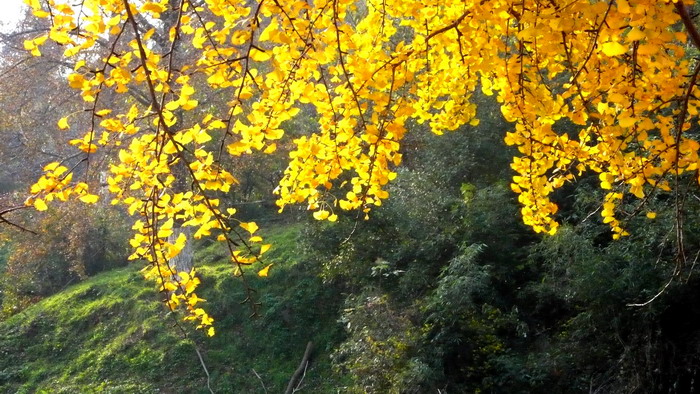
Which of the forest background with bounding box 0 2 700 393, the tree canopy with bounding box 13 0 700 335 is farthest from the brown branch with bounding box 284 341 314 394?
the tree canopy with bounding box 13 0 700 335

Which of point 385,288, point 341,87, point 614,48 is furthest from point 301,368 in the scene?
point 614,48

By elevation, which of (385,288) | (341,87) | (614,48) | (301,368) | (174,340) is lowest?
(301,368)

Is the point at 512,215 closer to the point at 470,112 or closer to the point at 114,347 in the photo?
the point at 470,112

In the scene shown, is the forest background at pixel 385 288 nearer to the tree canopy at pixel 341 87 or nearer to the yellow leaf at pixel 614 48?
the tree canopy at pixel 341 87

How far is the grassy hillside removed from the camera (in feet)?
20.9

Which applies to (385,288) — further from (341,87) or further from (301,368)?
(341,87)

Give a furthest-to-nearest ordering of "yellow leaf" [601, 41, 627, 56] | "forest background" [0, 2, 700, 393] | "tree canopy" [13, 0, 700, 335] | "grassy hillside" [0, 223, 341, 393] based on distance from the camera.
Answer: "grassy hillside" [0, 223, 341, 393], "forest background" [0, 2, 700, 393], "tree canopy" [13, 0, 700, 335], "yellow leaf" [601, 41, 627, 56]

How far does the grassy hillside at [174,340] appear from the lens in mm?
6367

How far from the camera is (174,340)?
22.8ft

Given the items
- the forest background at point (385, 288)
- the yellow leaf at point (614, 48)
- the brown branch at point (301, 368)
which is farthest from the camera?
the brown branch at point (301, 368)

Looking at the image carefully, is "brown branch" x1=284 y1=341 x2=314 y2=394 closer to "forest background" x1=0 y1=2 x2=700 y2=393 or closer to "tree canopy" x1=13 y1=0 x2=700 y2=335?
"forest background" x1=0 y1=2 x2=700 y2=393

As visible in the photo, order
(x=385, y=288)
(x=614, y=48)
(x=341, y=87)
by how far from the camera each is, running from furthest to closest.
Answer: (x=385, y=288)
(x=341, y=87)
(x=614, y=48)

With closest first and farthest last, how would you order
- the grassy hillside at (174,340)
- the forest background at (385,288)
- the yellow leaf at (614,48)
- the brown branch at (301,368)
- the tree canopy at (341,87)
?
the yellow leaf at (614,48)
the tree canopy at (341,87)
the forest background at (385,288)
the brown branch at (301,368)
the grassy hillside at (174,340)

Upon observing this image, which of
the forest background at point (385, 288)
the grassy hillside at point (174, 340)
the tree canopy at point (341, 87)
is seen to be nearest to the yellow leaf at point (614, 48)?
the tree canopy at point (341, 87)
